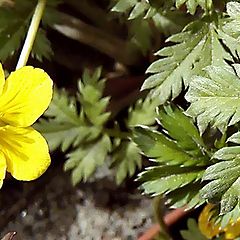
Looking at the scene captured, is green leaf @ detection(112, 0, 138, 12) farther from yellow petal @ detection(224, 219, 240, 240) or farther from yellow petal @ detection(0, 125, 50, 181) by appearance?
yellow petal @ detection(224, 219, 240, 240)

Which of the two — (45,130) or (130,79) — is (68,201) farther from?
(130,79)

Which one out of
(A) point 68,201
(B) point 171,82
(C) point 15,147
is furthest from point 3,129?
(A) point 68,201

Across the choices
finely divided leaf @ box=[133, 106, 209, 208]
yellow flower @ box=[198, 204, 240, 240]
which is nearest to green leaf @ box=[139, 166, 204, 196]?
finely divided leaf @ box=[133, 106, 209, 208]

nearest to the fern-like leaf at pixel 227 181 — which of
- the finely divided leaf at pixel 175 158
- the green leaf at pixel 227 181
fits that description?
the green leaf at pixel 227 181

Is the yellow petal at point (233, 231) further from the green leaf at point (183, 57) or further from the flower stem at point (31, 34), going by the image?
the flower stem at point (31, 34)

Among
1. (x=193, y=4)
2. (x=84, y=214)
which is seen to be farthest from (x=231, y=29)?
(x=84, y=214)
